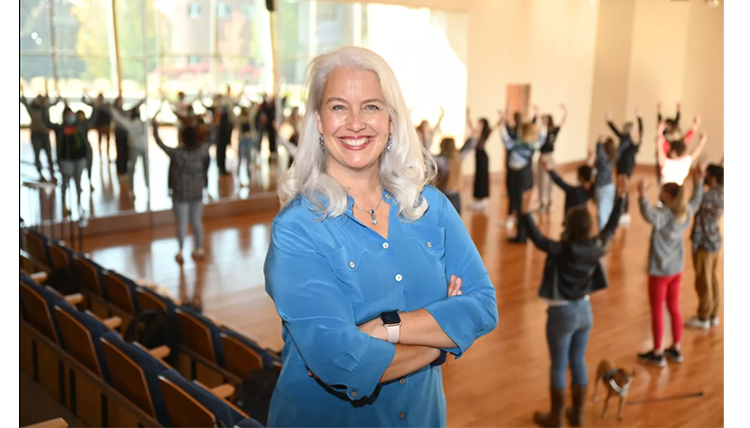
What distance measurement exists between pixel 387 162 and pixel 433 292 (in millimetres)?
336

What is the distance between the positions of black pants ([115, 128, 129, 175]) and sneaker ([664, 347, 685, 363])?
769 centimetres

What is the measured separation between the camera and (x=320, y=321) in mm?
1530

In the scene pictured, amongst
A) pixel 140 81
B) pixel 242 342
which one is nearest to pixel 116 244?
pixel 140 81

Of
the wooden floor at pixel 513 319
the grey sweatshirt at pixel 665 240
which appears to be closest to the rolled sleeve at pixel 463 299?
the wooden floor at pixel 513 319

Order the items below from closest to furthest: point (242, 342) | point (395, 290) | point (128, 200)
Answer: point (395, 290)
point (242, 342)
point (128, 200)

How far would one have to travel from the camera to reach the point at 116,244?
971cm

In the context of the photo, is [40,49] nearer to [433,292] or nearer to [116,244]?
[116,244]

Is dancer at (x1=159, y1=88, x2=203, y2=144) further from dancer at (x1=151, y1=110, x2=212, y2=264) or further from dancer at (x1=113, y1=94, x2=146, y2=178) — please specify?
dancer at (x1=151, y1=110, x2=212, y2=264)

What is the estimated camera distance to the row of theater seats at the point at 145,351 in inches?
137

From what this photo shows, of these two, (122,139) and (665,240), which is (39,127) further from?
(665,240)

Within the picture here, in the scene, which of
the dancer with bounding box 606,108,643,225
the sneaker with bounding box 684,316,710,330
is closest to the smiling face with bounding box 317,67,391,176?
the sneaker with bounding box 684,316,710,330

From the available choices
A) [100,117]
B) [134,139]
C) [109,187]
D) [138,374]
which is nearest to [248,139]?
[134,139]

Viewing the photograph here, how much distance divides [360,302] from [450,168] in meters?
8.21

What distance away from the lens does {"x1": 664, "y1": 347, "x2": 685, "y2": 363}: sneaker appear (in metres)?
6.10
